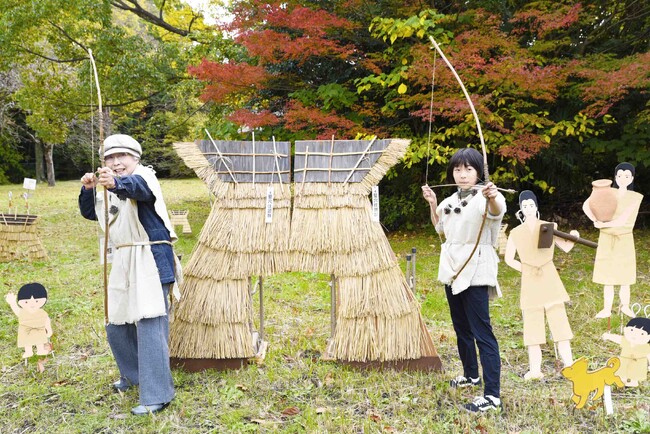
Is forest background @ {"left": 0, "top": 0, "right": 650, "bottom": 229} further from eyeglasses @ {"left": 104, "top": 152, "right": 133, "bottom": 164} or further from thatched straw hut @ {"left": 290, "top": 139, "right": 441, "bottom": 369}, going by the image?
eyeglasses @ {"left": 104, "top": 152, "right": 133, "bottom": 164}

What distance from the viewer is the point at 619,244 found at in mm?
3904

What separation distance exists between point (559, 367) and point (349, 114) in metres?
4.89

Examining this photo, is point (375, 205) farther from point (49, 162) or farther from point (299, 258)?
point (49, 162)

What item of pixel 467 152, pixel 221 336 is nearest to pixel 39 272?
pixel 221 336

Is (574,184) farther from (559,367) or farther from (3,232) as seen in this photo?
(3,232)

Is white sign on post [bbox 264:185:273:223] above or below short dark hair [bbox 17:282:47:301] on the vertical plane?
above

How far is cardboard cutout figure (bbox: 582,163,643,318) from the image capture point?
148 inches

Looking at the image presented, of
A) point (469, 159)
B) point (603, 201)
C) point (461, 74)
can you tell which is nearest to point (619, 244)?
point (603, 201)

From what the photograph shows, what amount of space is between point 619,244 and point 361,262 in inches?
82.6

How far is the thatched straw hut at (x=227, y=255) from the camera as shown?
3.57 metres

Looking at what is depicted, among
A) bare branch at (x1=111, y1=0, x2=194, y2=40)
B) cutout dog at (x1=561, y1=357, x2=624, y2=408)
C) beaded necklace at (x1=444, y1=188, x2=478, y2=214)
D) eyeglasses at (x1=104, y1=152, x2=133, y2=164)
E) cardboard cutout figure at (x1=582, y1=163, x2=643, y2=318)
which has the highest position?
bare branch at (x1=111, y1=0, x2=194, y2=40)

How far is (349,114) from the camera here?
7535 mm

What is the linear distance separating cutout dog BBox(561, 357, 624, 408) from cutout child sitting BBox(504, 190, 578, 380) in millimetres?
436

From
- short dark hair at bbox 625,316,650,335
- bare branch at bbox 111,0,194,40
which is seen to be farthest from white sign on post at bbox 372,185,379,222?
bare branch at bbox 111,0,194,40
